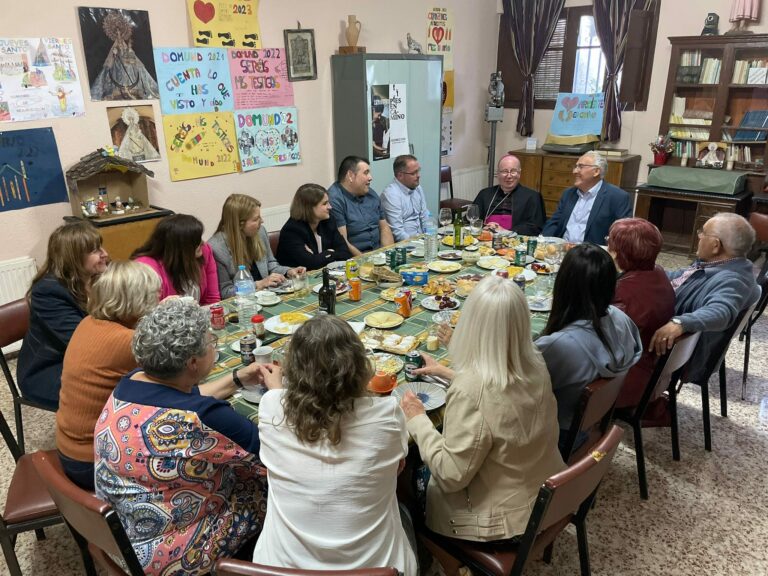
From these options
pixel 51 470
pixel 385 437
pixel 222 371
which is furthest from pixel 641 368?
pixel 51 470

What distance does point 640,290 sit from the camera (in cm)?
248

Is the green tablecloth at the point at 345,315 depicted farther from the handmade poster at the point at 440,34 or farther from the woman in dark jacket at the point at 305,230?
the handmade poster at the point at 440,34

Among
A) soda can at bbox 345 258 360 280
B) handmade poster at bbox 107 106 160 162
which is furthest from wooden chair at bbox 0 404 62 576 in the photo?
handmade poster at bbox 107 106 160 162

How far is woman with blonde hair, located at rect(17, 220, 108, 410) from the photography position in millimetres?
2363

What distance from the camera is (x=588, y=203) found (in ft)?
13.6

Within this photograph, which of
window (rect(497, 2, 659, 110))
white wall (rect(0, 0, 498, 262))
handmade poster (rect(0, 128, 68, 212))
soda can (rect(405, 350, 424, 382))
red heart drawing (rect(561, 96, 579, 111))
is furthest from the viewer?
red heart drawing (rect(561, 96, 579, 111))

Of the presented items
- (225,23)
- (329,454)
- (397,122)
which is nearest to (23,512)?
(329,454)

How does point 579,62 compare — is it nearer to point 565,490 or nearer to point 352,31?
point 352,31

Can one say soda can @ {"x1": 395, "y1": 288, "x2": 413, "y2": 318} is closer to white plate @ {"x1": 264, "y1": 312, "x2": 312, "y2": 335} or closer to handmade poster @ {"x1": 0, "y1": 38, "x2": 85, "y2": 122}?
white plate @ {"x1": 264, "y1": 312, "x2": 312, "y2": 335}

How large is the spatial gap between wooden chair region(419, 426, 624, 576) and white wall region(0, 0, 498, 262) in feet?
11.3

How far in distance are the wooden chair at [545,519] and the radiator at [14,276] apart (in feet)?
10.9

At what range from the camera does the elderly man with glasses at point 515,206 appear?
14.6ft

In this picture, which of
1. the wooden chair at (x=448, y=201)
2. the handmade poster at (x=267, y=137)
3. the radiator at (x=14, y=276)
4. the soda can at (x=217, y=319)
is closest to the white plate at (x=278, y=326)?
A: the soda can at (x=217, y=319)

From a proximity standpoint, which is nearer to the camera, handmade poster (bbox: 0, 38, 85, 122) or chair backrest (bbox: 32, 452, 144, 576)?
chair backrest (bbox: 32, 452, 144, 576)
